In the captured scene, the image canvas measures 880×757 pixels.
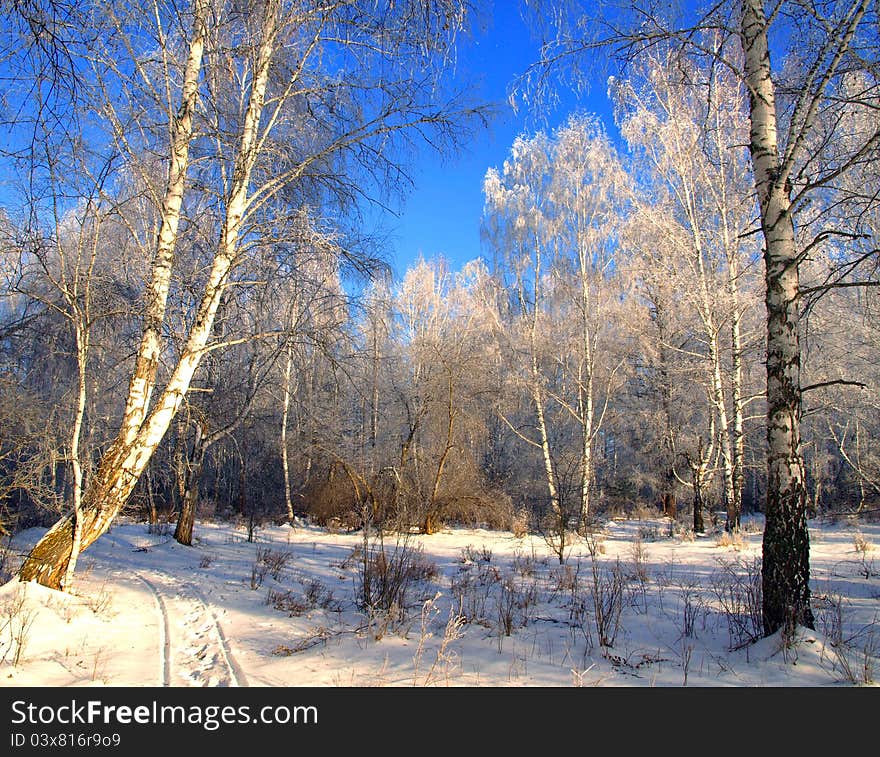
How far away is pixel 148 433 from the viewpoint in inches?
185

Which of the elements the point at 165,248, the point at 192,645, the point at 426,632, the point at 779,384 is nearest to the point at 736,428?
the point at 779,384

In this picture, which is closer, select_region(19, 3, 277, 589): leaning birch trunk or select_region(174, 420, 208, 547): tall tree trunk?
select_region(19, 3, 277, 589): leaning birch trunk

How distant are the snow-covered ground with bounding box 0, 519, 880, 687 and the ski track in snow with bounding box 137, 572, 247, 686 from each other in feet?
0.06

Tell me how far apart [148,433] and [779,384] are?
527cm

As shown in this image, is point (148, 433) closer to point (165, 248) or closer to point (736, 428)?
point (165, 248)

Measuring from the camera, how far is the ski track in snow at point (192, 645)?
308 centimetres

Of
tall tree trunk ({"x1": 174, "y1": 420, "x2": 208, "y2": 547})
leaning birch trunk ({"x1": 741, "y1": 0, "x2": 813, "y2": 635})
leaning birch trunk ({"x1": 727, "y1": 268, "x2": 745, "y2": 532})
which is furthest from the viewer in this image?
leaning birch trunk ({"x1": 727, "y1": 268, "x2": 745, "y2": 532})

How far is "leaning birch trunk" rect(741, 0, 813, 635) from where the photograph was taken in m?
3.57

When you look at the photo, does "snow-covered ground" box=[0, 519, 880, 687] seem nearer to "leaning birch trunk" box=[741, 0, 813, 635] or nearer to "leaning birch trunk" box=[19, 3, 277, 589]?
"leaning birch trunk" box=[741, 0, 813, 635]

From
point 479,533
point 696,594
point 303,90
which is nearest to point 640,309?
point 479,533

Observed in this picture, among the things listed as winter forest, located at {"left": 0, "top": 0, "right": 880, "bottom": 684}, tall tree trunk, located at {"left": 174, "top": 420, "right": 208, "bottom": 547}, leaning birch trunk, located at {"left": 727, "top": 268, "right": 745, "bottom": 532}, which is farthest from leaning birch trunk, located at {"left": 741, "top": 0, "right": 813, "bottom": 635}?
tall tree trunk, located at {"left": 174, "top": 420, "right": 208, "bottom": 547}

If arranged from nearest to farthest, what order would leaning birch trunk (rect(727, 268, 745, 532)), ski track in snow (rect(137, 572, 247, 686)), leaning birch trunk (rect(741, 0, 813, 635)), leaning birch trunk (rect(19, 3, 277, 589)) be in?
ski track in snow (rect(137, 572, 247, 686)) < leaning birch trunk (rect(741, 0, 813, 635)) < leaning birch trunk (rect(19, 3, 277, 589)) < leaning birch trunk (rect(727, 268, 745, 532))

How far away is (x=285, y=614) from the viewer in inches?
187

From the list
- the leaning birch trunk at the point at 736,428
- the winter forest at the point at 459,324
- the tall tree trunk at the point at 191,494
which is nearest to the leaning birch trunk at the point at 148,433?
the winter forest at the point at 459,324
